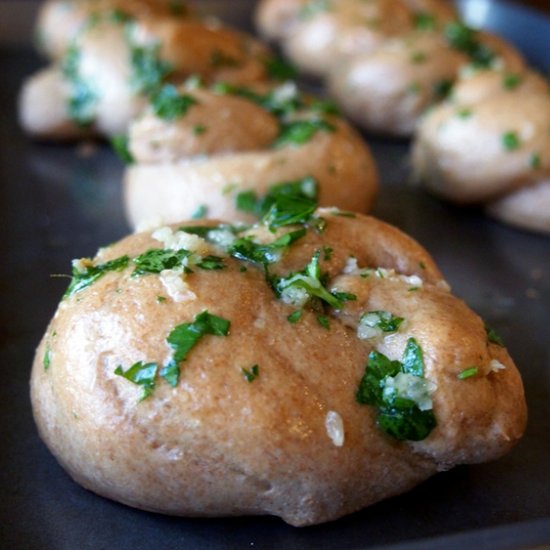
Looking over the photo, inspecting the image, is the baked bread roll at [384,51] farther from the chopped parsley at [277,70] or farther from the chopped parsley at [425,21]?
the chopped parsley at [277,70]

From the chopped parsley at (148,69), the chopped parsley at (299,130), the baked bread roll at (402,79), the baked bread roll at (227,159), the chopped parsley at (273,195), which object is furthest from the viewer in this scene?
the baked bread roll at (402,79)

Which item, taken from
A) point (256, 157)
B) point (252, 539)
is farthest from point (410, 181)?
point (252, 539)

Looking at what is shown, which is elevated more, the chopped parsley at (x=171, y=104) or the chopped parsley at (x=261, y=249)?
the chopped parsley at (x=261, y=249)

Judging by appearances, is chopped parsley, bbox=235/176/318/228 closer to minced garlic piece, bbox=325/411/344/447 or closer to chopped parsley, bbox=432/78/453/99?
minced garlic piece, bbox=325/411/344/447

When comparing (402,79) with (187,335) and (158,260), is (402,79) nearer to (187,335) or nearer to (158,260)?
(158,260)

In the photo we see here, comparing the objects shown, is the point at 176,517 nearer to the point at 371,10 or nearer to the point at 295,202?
the point at 295,202

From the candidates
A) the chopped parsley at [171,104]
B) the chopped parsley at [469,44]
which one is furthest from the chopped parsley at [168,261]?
the chopped parsley at [469,44]

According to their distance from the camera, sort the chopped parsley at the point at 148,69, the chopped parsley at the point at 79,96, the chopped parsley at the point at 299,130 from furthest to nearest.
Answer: the chopped parsley at the point at 79,96 → the chopped parsley at the point at 148,69 → the chopped parsley at the point at 299,130

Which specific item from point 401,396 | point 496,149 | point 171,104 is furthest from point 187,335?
point 496,149
